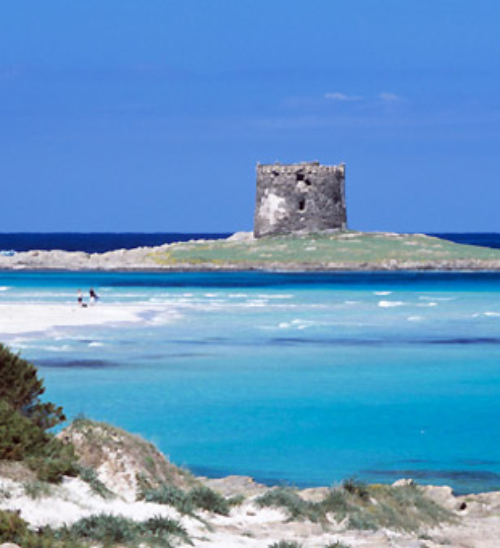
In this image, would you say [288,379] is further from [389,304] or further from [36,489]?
[389,304]

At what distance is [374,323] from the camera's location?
33.0 meters

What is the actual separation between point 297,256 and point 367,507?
56.1 metres

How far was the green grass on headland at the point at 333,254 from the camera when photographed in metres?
66.1

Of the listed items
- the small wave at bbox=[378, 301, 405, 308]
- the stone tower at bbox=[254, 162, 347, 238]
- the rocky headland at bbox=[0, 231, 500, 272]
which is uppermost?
the stone tower at bbox=[254, 162, 347, 238]

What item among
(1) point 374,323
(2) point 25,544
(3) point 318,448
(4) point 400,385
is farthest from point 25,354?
(2) point 25,544

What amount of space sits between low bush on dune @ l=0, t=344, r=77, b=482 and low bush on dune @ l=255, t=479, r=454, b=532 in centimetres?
197

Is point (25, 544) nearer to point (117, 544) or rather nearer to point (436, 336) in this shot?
point (117, 544)

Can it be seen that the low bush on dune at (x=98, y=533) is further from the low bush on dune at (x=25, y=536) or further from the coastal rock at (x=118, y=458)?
the coastal rock at (x=118, y=458)

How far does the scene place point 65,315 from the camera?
3462 centimetres

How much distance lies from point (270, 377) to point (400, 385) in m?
2.68

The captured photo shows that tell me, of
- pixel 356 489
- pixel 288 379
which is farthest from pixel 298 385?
pixel 356 489

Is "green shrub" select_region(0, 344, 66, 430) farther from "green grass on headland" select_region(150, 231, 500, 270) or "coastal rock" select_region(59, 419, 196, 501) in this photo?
"green grass on headland" select_region(150, 231, 500, 270)

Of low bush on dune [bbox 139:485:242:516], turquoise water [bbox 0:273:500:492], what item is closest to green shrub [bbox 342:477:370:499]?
low bush on dune [bbox 139:485:242:516]

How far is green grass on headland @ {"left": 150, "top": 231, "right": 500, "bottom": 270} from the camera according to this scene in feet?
217
